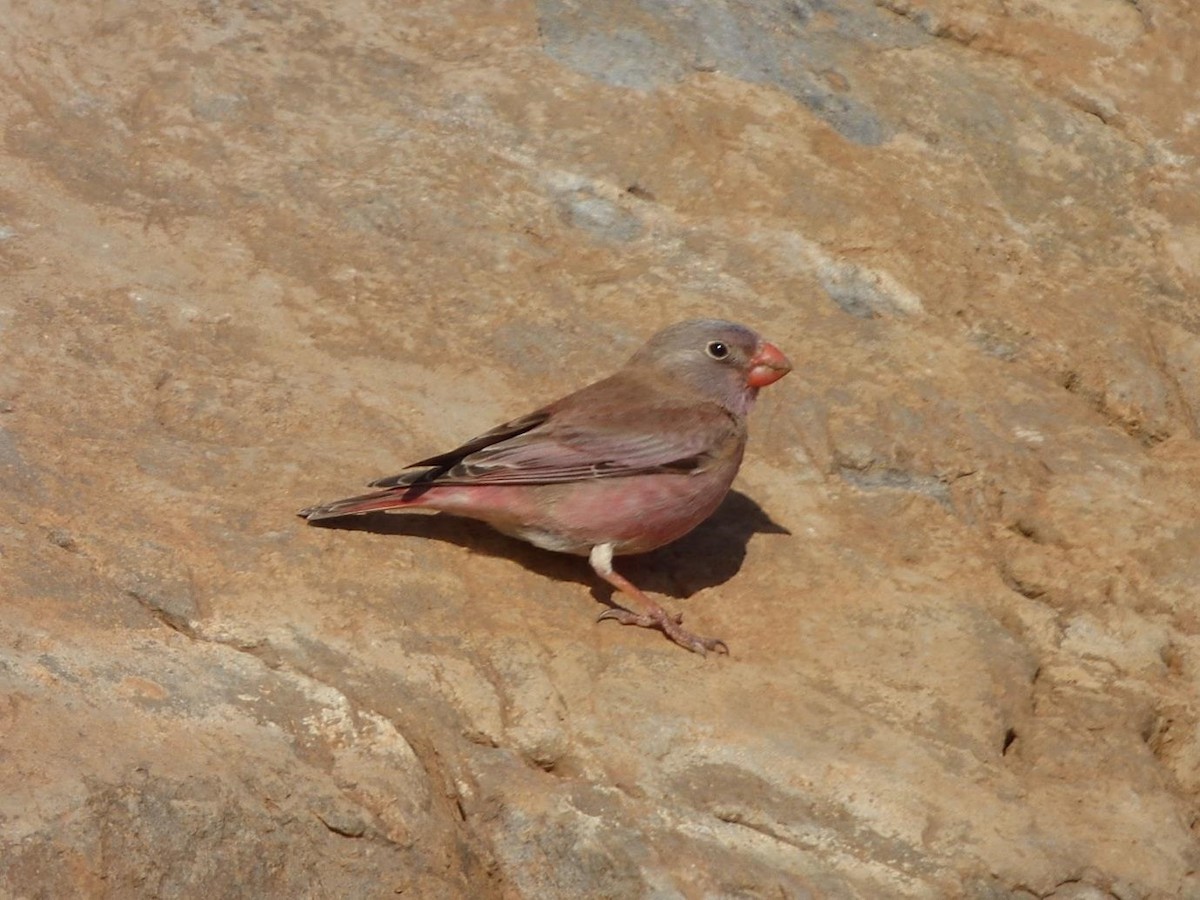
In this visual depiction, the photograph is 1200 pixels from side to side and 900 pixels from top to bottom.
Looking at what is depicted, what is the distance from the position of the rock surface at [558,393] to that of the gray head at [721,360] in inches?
14.8

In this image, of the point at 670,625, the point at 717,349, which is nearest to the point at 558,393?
the point at 717,349

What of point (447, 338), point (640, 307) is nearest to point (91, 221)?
point (447, 338)

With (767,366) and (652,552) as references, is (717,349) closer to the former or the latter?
(767,366)

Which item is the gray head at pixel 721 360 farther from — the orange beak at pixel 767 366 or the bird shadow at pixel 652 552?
the bird shadow at pixel 652 552

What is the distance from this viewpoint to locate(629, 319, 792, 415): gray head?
650 centimetres

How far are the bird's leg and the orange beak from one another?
104 centimetres

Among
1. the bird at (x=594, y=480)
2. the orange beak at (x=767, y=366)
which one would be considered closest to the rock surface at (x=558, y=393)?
the bird at (x=594, y=480)

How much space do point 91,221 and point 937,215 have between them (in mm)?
3966

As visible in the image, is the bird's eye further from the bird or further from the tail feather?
the tail feather

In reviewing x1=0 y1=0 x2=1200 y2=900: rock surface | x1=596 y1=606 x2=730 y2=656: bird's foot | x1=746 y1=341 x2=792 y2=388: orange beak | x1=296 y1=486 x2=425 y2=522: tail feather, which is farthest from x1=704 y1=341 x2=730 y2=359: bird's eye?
x1=296 y1=486 x2=425 y2=522: tail feather

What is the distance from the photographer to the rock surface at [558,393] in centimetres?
479

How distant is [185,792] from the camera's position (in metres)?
4.42

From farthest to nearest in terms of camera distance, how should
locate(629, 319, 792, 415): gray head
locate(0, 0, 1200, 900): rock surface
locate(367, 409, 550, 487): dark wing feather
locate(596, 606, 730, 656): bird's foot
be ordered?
locate(629, 319, 792, 415): gray head < locate(367, 409, 550, 487): dark wing feather < locate(596, 606, 730, 656): bird's foot < locate(0, 0, 1200, 900): rock surface

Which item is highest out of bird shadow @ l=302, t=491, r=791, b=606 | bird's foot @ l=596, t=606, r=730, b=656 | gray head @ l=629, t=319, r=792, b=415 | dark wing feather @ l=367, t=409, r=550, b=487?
gray head @ l=629, t=319, r=792, b=415
